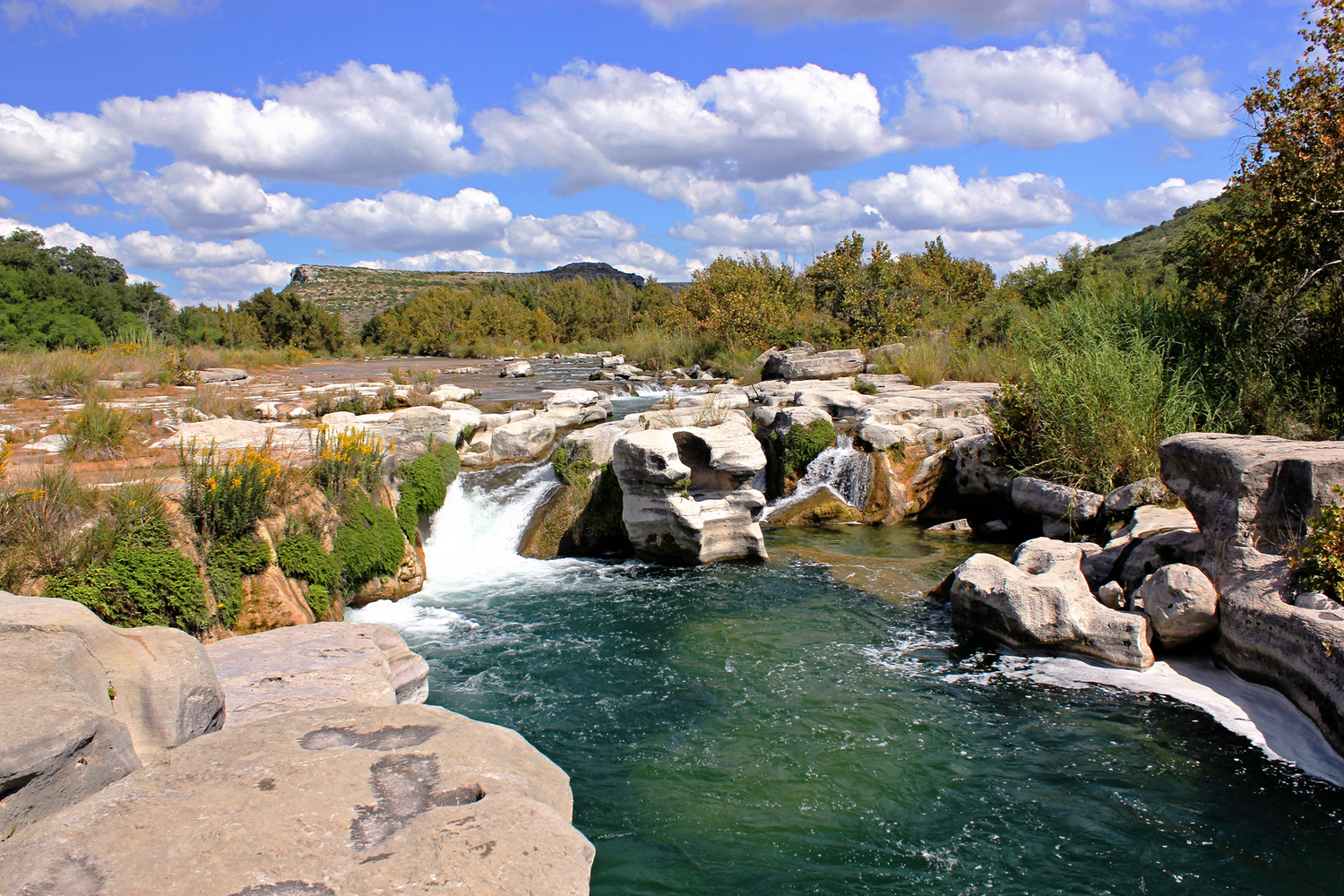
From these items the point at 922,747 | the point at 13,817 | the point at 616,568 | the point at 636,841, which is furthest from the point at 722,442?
the point at 13,817

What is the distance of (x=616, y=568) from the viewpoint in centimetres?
1044

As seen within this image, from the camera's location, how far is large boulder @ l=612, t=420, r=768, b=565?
10.2 m

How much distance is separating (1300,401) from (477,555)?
37.5ft

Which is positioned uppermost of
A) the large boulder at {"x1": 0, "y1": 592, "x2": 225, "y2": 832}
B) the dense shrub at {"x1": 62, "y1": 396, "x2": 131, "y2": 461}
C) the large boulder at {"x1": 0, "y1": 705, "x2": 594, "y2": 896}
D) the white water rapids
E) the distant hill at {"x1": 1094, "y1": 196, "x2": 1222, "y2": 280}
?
the distant hill at {"x1": 1094, "y1": 196, "x2": 1222, "y2": 280}

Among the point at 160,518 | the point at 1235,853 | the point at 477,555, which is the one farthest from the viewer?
the point at 477,555

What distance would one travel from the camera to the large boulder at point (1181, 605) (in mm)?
6543

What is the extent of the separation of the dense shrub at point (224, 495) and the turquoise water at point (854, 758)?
6.70ft

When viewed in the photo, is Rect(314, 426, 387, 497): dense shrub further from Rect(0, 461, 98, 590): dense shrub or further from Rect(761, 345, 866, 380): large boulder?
Rect(761, 345, 866, 380): large boulder

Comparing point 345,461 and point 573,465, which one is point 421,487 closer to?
point 345,461

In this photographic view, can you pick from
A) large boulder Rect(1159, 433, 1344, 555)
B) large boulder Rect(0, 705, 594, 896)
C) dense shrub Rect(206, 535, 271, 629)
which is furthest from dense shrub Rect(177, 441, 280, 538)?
large boulder Rect(1159, 433, 1344, 555)

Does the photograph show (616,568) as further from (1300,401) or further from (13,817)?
(1300,401)

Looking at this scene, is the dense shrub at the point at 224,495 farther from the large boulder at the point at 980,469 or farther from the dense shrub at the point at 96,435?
the large boulder at the point at 980,469

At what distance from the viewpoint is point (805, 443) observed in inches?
522

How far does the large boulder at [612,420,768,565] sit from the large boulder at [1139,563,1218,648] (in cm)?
471
